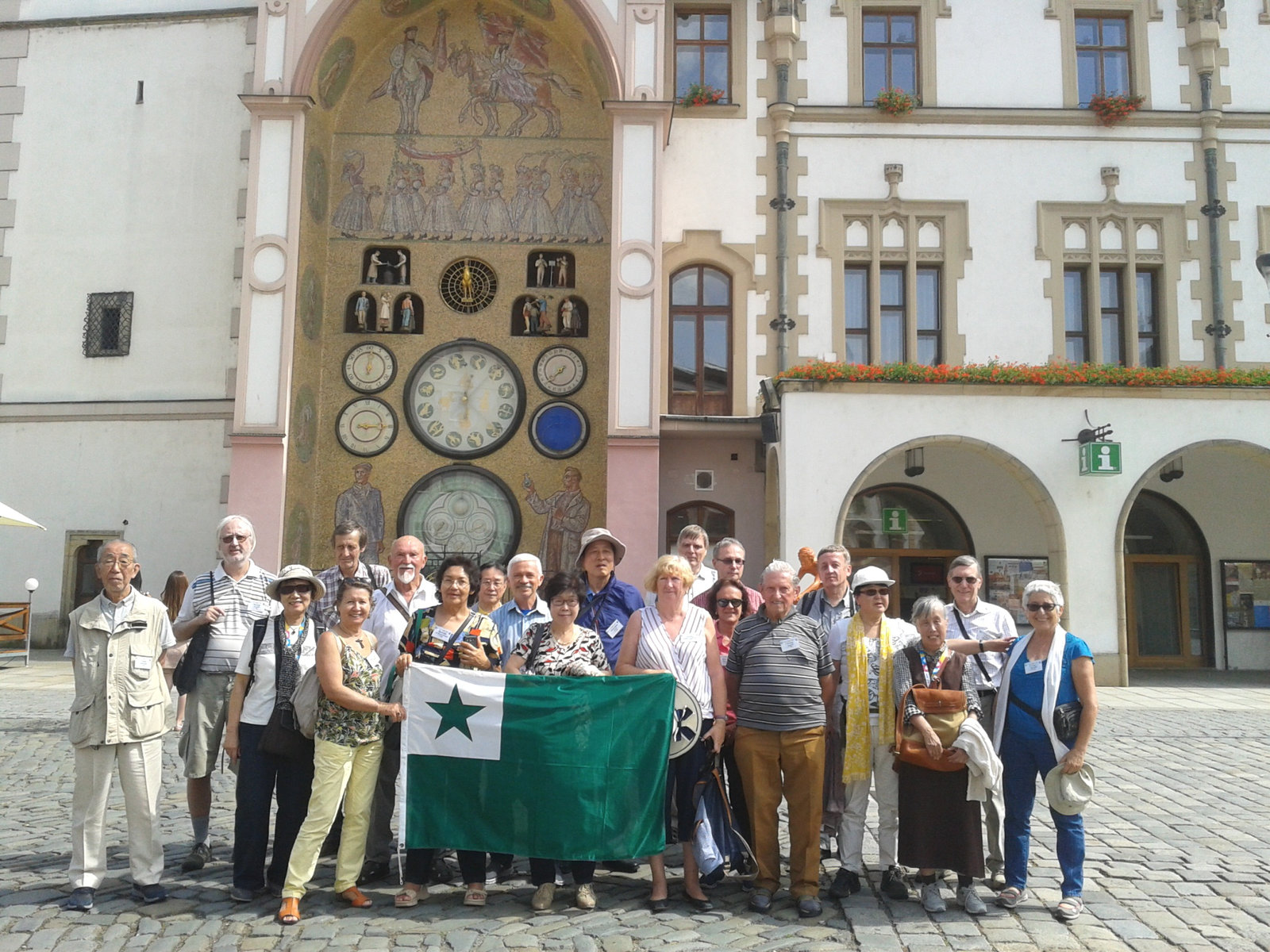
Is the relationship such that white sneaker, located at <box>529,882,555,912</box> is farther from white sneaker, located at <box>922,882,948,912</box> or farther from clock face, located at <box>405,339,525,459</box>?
clock face, located at <box>405,339,525,459</box>

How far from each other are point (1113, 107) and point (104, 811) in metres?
17.2

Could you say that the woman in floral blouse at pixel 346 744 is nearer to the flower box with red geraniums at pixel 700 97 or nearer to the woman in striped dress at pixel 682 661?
the woman in striped dress at pixel 682 661

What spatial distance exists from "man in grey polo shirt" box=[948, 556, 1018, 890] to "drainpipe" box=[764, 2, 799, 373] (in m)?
11.2

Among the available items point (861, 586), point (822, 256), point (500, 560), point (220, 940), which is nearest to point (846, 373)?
point (822, 256)

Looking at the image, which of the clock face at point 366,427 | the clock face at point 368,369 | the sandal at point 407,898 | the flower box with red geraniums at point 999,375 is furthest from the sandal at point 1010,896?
the clock face at point 368,369

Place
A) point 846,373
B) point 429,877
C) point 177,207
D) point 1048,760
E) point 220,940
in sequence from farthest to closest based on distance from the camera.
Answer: point 177,207 → point 846,373 → point 429,877 → point 1048,760 → point 220,940

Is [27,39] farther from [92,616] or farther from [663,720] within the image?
[663,720]

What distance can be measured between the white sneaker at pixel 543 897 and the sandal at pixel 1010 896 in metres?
2.16

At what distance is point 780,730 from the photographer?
5.34 metres

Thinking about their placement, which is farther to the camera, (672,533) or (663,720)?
(672,533)

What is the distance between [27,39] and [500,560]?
12.3 meters

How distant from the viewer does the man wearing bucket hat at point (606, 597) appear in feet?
20.2

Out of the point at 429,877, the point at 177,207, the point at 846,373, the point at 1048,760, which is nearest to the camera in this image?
the point at 1048,760

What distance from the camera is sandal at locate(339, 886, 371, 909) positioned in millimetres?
5234
